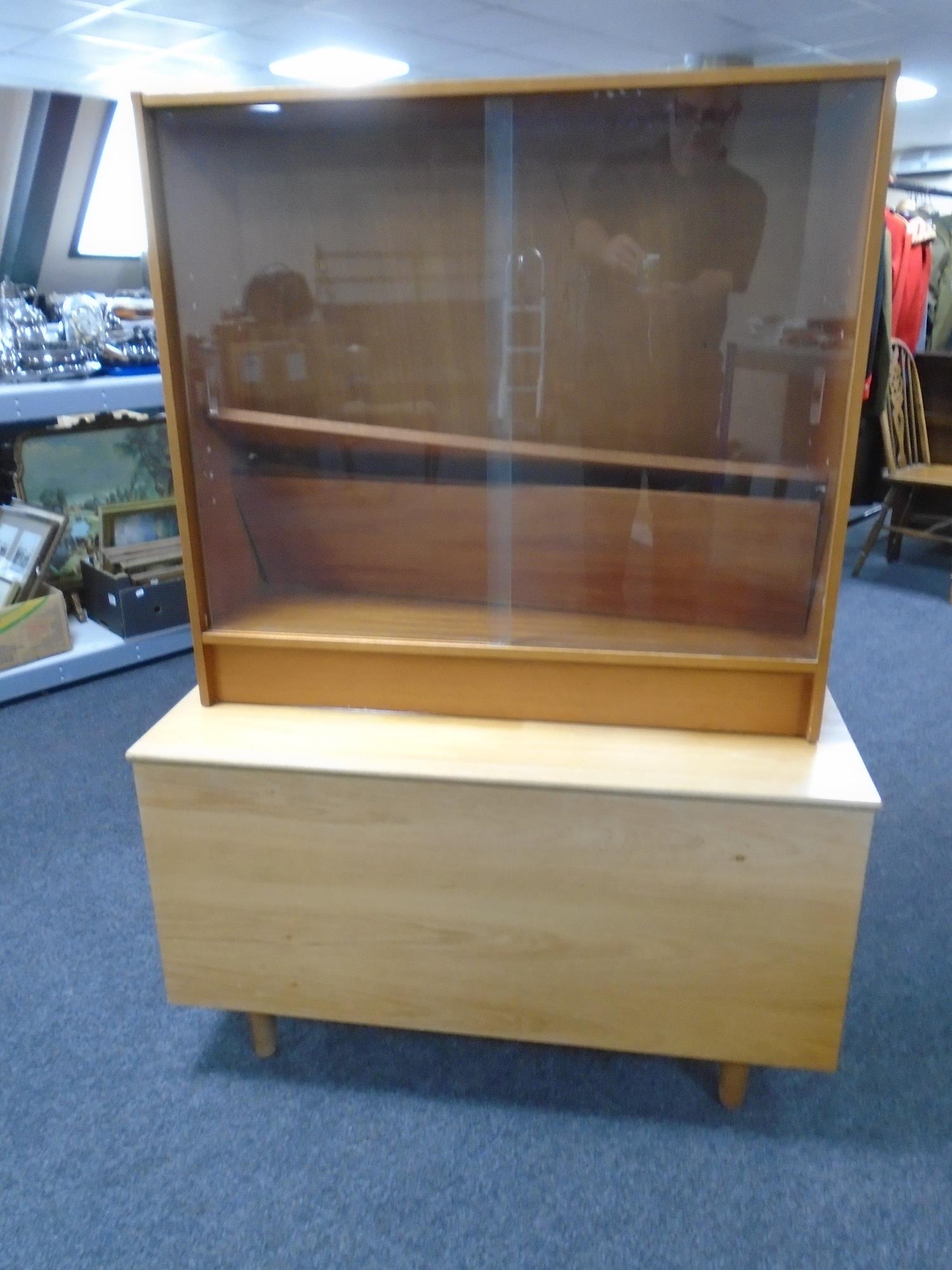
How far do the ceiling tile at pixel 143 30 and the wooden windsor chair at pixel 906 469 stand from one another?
301cm

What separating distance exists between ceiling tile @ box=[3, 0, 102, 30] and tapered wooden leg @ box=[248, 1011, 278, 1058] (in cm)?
333

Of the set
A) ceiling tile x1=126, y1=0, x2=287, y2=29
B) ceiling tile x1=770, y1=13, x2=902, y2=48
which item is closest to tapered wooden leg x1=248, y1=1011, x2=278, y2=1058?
ceiling tile x1=126, y1=0, x2=287, y2=29

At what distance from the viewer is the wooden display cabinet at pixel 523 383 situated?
3.49 ft

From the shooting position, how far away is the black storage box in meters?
2.82

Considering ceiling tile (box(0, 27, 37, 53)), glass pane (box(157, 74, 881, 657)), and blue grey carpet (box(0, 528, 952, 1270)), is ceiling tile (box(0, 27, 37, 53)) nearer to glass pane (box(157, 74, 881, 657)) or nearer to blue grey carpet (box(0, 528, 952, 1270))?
glass pane (box(157, 74, 881, 657))

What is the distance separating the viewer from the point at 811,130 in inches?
40.2

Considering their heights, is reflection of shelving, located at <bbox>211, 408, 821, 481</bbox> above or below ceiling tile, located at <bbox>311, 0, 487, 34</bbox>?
below

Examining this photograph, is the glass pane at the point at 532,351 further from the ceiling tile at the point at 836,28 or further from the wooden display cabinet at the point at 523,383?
the ceiling tile at the point at 836,28

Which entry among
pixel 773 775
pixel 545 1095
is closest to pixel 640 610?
pixel 773 775

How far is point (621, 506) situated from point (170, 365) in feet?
2.04

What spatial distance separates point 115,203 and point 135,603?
9.27 ft

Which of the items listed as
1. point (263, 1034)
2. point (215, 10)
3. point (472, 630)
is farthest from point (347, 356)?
point (215, 10)

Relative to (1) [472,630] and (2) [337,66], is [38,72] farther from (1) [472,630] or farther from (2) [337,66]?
(1) [472,630]

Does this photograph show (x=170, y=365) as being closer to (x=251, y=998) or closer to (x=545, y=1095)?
(x=251, y=998)
